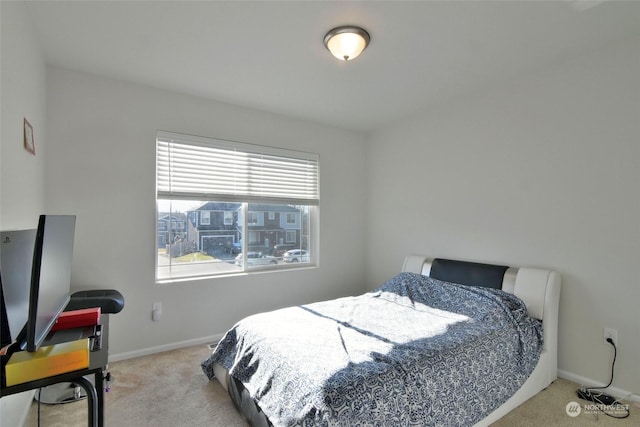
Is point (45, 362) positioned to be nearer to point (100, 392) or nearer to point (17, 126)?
point (100, 392)

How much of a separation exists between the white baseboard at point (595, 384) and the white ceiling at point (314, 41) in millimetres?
2445

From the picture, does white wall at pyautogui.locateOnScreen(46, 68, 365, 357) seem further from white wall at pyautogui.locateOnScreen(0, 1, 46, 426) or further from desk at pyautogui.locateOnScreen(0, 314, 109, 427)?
desk at pyautogui.locateOnScreen(0, 314, 109, 427)

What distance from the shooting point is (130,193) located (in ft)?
9.36

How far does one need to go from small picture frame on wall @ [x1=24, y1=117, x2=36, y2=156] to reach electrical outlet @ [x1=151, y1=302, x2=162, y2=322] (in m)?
1.54

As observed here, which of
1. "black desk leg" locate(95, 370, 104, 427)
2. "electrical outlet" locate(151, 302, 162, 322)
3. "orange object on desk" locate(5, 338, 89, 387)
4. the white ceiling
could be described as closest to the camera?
"orange object on desk" locate(5, 338, 89, 387)

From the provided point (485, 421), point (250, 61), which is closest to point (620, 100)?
point (485, 421)

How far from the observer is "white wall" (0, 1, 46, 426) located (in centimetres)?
154

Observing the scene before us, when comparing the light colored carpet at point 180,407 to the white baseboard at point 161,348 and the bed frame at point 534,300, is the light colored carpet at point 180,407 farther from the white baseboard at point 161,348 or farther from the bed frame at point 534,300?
the white baseboard at point 161,348

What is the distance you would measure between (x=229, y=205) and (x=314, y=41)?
190cm

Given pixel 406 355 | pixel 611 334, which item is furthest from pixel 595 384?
pixel 406 355

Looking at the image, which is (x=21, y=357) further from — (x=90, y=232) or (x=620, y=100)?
(x=620, y=100)

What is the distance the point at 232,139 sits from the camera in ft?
11.0

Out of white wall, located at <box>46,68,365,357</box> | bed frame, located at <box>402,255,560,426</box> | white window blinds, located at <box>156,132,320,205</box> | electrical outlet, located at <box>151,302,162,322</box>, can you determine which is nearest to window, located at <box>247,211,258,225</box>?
white window blinds, located at <box>156,132,320,205</box>

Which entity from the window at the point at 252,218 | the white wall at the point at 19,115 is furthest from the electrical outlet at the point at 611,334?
the white wall at the point at 19,115
